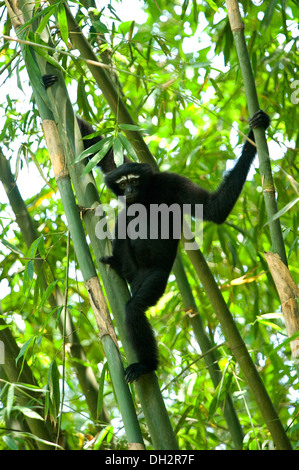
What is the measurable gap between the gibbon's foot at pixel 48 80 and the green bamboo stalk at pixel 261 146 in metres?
0.94

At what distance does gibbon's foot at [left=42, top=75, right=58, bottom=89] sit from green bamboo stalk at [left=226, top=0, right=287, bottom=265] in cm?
94

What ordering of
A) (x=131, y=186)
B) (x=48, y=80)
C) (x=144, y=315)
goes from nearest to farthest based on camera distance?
1. (x=48, y=80)
2. (x=144, y=315)
3. (x=131, y=186)

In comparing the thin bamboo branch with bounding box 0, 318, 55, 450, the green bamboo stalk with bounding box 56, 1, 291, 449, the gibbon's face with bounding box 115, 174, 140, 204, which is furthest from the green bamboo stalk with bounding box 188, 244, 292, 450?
the thin bamboo branch with bounding box 0, 318, 55, 450

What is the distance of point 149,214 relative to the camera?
409 cm

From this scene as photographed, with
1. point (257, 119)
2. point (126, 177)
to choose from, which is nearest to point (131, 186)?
point (126, 177)

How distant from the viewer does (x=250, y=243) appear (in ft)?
13.7

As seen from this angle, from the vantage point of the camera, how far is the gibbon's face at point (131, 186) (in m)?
3.95

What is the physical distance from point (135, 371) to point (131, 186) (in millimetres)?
1710

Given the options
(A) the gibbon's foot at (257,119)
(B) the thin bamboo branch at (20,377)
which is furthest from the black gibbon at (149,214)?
(B) the thin bamboo branch at (20,377)

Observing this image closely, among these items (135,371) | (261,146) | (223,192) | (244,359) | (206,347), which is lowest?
(135,371)

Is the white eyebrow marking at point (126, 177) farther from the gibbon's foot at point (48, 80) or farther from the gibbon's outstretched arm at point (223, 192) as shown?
the gibbon's foot at point (48, 80)

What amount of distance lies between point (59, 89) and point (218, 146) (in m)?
1.97

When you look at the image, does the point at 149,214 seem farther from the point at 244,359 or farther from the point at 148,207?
the point at 244,359
